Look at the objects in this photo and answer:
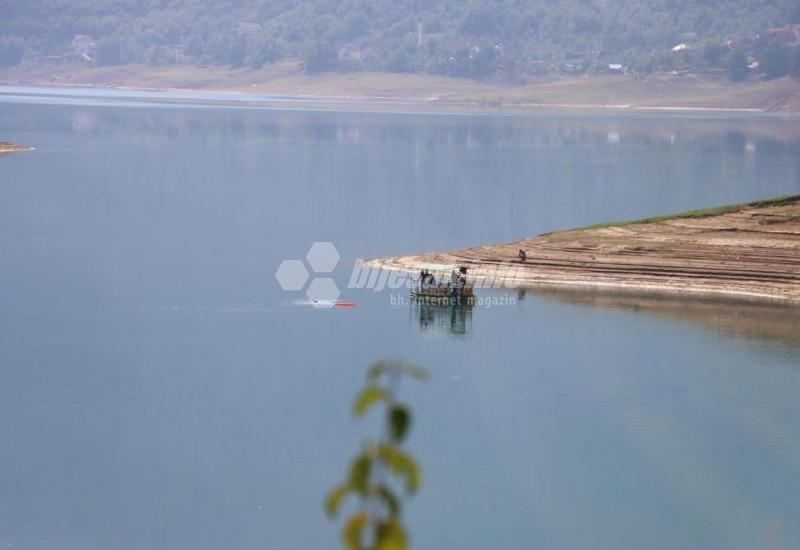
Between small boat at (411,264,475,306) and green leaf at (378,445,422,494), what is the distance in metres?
33.0

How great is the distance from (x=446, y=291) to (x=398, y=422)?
33.2 metres

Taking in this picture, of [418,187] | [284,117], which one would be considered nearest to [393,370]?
[418,187]

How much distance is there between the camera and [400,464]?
9.77 metres

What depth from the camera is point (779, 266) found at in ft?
153

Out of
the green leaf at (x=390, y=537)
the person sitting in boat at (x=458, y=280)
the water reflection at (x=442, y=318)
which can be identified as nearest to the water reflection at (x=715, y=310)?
the person sitting in boat at (x=458, y=280)

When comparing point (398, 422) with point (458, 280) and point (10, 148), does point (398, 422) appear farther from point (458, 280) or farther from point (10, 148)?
point (10, 148)

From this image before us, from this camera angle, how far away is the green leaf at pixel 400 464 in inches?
384

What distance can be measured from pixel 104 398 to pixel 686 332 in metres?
15.2

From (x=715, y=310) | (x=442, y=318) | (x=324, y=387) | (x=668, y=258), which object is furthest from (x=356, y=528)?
(x=668, y=258)

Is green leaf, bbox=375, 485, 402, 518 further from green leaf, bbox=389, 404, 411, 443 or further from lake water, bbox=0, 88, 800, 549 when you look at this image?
lake water, bbox=0, 88, 800, 549

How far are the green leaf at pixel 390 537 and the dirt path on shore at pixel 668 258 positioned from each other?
36127mm

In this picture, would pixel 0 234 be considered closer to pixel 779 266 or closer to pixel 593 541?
pixel 779 266

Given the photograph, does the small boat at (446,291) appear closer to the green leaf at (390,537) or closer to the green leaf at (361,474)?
the green leaf at (361,474)

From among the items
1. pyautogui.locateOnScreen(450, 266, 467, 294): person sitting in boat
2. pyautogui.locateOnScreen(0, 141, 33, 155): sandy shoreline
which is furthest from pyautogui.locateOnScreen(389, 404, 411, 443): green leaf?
pyautogui.locateOnScreen(0, 141, 33, 155): sandy shoreline
